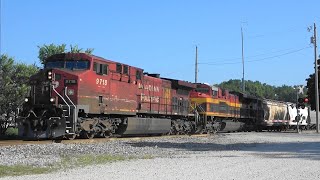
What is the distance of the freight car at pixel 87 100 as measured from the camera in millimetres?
20125

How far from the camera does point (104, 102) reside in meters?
22.6

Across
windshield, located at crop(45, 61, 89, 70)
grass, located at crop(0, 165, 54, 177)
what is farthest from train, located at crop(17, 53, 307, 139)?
grass, located at crop(0, 165, 54, 177)

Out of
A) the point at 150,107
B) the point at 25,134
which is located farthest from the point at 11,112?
the point at 25,134

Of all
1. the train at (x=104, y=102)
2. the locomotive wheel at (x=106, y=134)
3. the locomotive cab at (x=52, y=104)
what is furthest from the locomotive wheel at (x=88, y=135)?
the locomotive cab at (x=52, y=104)

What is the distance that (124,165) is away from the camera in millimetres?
12555

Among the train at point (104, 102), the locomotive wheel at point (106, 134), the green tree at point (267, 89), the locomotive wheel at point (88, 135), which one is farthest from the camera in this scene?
the green tree at point (267, 89)

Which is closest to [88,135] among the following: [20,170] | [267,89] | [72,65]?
[72,65]

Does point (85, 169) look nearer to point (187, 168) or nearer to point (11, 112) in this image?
point (187, 168)

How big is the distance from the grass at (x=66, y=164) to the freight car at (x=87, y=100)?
5466 millimetres

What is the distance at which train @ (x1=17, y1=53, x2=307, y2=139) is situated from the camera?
20.3 metres

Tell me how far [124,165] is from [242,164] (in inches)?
136

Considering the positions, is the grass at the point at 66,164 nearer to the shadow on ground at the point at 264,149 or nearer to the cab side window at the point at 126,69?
the shadow on ground at the point at 264,149

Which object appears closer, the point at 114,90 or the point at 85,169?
the point at 85,169

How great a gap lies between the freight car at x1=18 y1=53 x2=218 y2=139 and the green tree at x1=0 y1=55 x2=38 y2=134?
8.93 m
